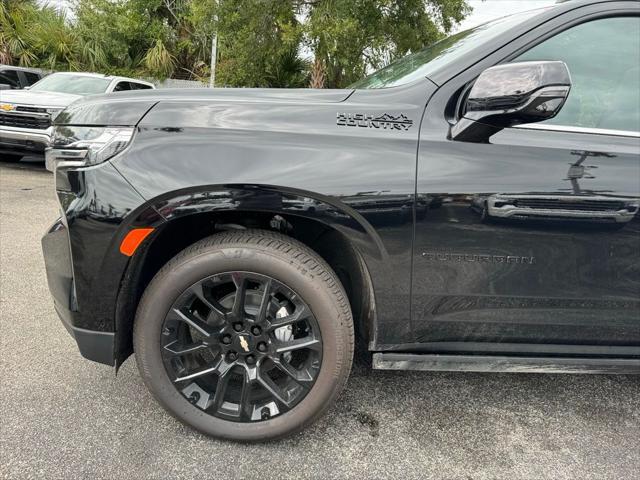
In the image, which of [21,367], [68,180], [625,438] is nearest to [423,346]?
[625,438]

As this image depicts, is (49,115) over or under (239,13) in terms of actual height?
under

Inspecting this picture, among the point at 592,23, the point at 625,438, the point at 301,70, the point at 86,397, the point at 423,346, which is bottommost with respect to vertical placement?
the point at 625,438

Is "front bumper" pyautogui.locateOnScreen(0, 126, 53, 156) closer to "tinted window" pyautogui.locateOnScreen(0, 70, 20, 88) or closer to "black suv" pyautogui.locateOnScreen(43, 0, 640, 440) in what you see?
"tinted window" pyautogui.locateOnScreen(0, 70, 20, 88)

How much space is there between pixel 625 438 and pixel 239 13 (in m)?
9.15

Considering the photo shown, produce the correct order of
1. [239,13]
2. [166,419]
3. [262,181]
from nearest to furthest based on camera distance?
[262,181] → [166,419] → [239,13]

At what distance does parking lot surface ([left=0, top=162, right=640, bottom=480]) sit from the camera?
191 centimetres

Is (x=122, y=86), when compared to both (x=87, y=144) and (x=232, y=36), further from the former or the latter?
(x=87, y=144)

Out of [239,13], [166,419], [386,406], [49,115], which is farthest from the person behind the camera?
[239,13]

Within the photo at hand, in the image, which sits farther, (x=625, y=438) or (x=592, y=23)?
(x=625, y=438)

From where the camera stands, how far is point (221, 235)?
1.88 meters

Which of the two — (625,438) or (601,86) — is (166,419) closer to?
(625,438)

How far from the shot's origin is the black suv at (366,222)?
1770 millimetres

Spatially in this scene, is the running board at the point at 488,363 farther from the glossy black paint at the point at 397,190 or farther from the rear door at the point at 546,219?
the glossy black paint at the point at 397,190

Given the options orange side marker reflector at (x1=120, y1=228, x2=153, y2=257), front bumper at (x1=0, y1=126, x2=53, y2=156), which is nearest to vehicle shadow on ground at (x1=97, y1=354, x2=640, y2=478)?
orange side marker reflector at (x1=120, y1=228, x2=153, y2=257)
